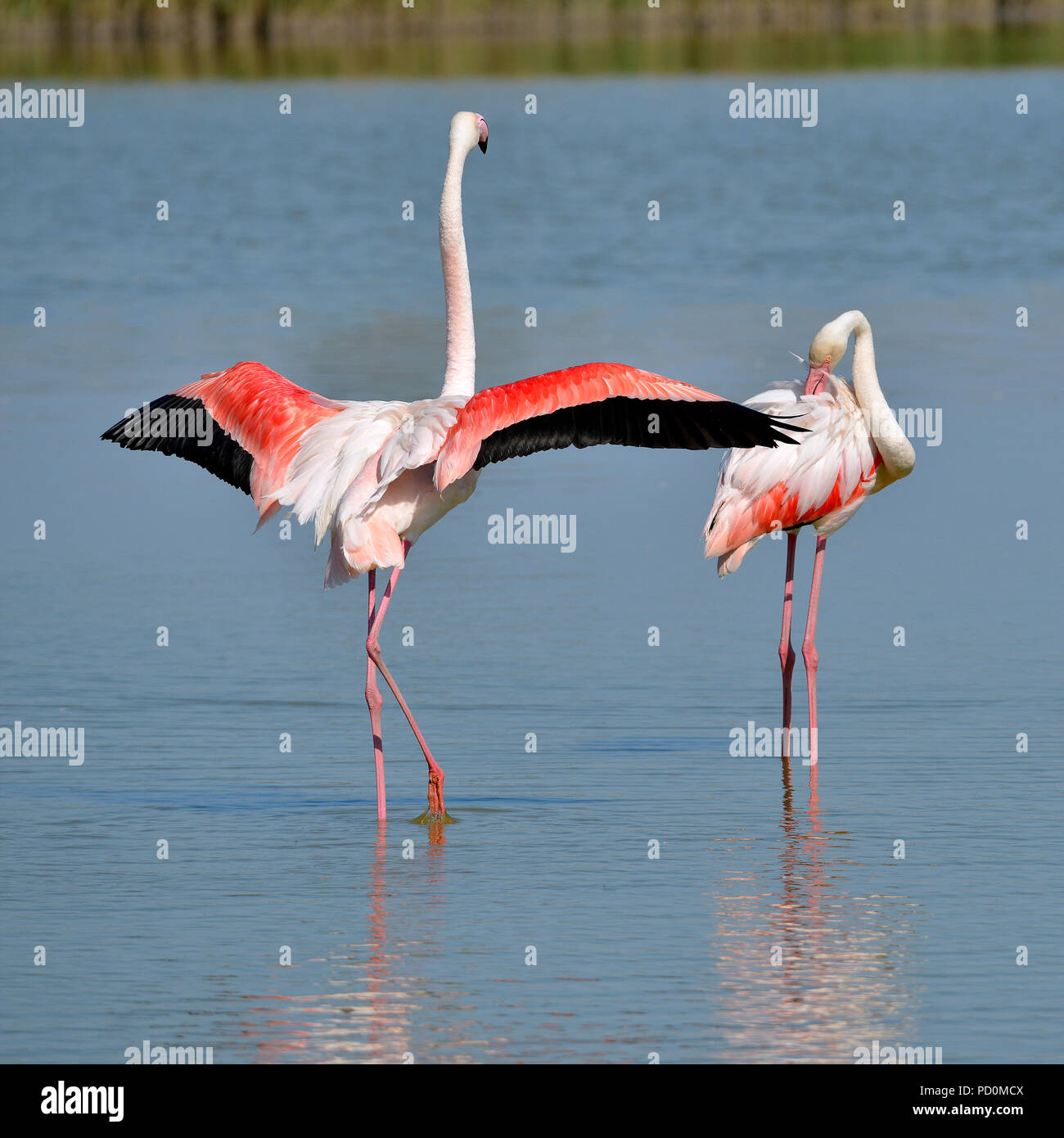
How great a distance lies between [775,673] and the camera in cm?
985

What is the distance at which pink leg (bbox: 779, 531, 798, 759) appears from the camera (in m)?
9.03

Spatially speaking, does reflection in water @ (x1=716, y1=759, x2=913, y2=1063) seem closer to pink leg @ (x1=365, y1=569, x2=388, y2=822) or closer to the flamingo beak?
pink leg @ (x1=365, y1=569, x2=388, y2=822)

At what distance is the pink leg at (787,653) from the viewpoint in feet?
29.6

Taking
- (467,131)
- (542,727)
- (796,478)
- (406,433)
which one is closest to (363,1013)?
(406,433)

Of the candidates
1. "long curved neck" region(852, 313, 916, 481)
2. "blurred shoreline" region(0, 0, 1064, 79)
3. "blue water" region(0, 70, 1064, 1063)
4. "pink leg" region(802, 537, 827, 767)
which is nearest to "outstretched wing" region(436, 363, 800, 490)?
"blue water" region(0, 70, 1064, 1063)

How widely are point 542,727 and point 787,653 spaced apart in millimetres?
1125

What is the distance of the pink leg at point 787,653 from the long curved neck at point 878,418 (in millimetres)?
538

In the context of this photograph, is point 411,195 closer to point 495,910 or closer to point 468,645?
point 468,645

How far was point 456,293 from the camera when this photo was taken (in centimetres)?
874

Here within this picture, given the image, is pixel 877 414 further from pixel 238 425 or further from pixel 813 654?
pixel 238 425

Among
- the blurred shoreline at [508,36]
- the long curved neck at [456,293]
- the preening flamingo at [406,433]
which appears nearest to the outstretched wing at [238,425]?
the preening flamingo at [406,433]

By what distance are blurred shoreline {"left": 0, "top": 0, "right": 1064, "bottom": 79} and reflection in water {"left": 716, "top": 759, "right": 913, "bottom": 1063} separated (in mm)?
39697

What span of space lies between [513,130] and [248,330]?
65.0 ft

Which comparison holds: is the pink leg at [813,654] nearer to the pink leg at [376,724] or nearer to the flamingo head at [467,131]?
the pink leg at [376,724]
